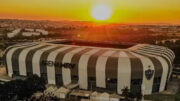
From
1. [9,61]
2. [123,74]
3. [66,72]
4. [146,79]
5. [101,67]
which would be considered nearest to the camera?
[123,74]

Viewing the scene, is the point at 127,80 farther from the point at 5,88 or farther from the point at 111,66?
the point at 5,88

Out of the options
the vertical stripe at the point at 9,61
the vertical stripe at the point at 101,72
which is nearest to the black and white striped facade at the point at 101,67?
the vertical stripe at the point at 101,72

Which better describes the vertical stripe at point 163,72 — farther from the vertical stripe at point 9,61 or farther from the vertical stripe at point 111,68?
the vertical stripe at point 9,61

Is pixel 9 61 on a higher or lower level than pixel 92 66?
lower

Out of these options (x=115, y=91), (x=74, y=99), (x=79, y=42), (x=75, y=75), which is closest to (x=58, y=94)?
(x=74, y=99)

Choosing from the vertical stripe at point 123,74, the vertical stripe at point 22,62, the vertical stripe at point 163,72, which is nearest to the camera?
the vertical stripe at point 123,74

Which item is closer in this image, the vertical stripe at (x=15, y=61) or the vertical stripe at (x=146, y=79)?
the vertical stripe at (x=146, y=79)

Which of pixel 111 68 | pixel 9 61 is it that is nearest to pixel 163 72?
pixel 111 68

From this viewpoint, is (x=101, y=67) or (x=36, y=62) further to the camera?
(x=36, y=62)

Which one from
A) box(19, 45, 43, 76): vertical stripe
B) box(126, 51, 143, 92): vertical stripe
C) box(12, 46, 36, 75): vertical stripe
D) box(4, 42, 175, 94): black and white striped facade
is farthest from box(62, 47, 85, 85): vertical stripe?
box(126, 51, 143, 92): vertical stripe

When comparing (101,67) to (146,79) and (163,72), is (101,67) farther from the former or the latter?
(163,72)

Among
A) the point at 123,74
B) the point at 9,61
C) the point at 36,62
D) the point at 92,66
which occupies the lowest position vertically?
the point at 9,61
